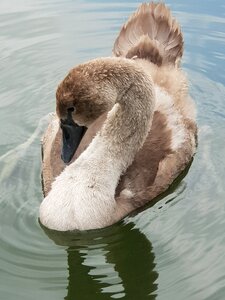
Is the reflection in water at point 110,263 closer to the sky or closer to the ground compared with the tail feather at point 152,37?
closer to the ground

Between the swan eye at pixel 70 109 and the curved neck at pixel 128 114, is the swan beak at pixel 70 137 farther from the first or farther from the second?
the curved neck at pixel 128 114

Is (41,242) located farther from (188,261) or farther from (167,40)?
(167,40)

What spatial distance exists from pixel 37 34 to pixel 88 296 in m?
5.42

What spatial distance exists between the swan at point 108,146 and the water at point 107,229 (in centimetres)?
16

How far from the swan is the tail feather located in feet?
1.92

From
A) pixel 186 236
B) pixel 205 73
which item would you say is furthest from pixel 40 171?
pixel 205 73

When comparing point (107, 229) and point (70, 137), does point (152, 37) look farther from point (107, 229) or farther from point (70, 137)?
point (107, 229)

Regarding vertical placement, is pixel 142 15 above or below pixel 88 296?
above

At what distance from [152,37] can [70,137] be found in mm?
2366

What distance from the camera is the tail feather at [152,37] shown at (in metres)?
7.56

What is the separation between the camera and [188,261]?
5566 mm

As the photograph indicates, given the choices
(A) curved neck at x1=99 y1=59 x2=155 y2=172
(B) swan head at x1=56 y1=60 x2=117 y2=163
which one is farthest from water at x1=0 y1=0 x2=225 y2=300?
(B) swan head at x1=56 y1=60 x2=117 y2=163

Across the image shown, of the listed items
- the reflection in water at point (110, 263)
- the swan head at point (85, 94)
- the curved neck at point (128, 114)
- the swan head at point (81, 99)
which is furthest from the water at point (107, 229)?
the swan head at point (85, 94)

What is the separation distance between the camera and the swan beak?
18.7 ft
